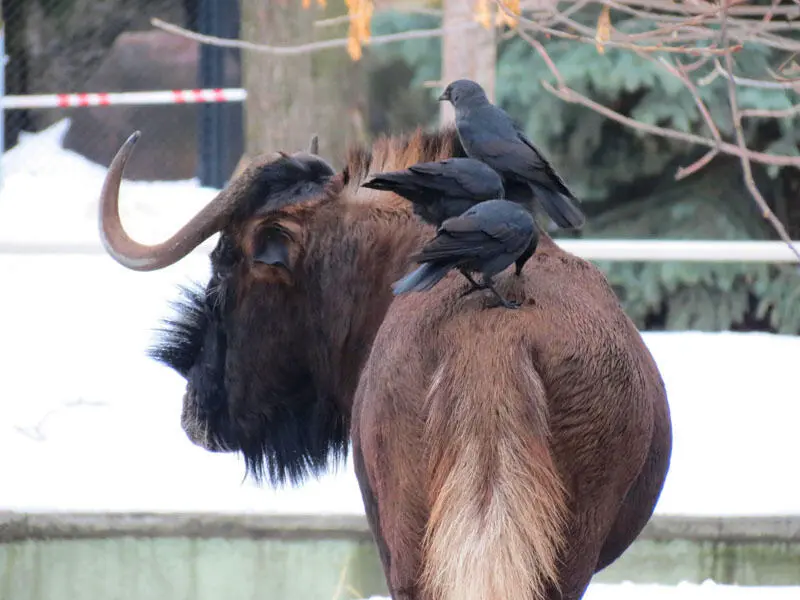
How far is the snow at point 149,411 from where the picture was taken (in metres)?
5.77

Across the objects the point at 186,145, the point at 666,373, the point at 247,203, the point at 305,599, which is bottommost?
the point at 305,599

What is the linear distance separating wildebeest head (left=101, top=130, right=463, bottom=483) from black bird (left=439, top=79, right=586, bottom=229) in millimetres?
321

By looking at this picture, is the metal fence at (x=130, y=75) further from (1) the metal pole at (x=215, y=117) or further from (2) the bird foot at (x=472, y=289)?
(2) the bird foot at (x=472, y=289)

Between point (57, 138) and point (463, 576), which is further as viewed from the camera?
point (57, 138)

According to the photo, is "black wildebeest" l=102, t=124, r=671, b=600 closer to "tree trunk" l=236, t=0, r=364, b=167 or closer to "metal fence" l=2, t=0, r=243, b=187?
"tree trunk" l=236, t=0, r=364, b=167

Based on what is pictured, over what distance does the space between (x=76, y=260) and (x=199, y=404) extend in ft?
16.6

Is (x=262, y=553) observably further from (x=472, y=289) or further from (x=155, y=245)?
(x=472, y=289)

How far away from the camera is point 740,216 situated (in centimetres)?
952

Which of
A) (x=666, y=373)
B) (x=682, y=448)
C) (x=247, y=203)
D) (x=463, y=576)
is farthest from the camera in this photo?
(x=666, y=373)

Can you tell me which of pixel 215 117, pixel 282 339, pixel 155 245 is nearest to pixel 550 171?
pixel 282 339

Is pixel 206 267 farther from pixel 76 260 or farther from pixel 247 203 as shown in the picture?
pixel 247 203

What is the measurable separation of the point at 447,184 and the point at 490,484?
714mm

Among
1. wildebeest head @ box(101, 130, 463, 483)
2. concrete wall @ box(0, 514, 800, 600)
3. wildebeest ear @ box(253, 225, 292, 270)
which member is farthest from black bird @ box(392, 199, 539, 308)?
concrete wall @ box(0, 514, 800, 600)

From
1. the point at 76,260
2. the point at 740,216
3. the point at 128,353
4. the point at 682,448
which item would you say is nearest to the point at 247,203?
the point at 682,448
